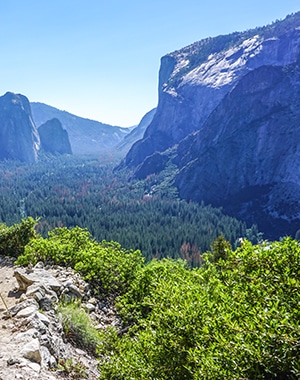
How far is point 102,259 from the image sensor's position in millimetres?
14367

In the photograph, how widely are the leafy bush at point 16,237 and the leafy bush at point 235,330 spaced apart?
934 cm

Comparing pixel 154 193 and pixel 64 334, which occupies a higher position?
pixel 64 334

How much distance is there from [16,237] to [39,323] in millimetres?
9099

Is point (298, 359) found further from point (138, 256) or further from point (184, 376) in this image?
point (138, 256)

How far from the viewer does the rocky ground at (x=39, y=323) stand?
22.7 ft

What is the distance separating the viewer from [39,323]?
8.41 m

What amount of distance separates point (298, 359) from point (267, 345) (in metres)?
0.48

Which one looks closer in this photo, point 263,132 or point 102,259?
point 102,259

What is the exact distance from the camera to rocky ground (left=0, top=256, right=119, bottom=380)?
22.7ft

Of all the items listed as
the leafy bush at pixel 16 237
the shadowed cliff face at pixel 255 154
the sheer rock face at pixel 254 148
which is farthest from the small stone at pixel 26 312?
the sheer rock face at pixel 254 148

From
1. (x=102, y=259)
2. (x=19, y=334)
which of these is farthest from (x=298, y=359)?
(x=102, y=259)

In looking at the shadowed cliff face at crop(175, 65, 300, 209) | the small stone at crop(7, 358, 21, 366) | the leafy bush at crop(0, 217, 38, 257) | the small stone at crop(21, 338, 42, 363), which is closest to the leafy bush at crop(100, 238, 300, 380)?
the small stone at crop(21, 338, 42, 363)

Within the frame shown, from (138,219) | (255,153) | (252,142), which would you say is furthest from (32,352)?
(252,142)

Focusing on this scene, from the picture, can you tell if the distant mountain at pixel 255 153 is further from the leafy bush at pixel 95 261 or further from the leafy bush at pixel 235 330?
the leafy bush at pixel 235 330
